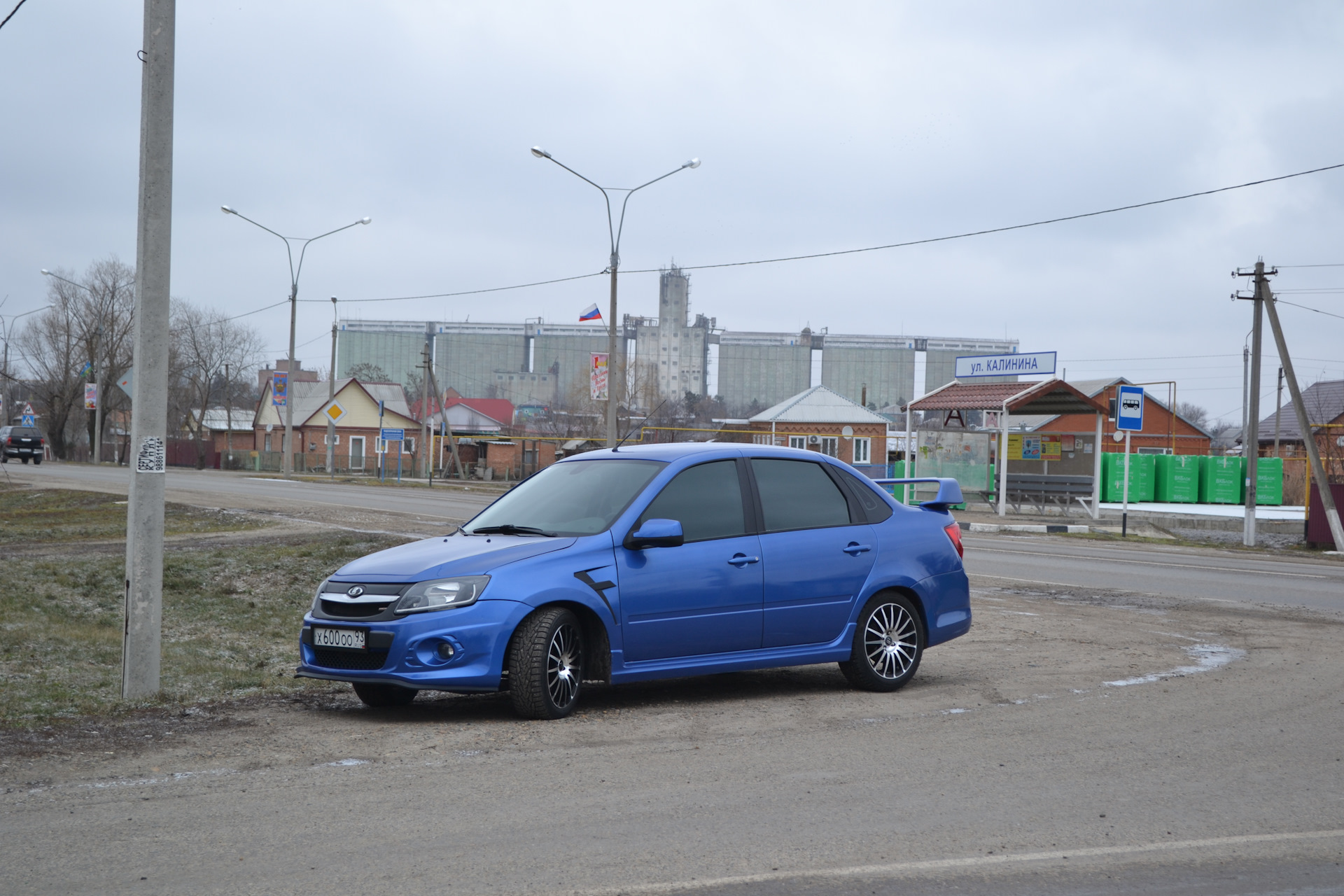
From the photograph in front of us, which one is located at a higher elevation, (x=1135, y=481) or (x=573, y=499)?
(x=1135, y=481)

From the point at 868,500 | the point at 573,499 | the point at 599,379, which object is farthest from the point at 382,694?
the point at 599,379

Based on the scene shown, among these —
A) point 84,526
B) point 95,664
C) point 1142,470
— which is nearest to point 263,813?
point 95,664

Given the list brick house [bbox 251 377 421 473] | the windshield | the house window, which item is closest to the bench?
the windshield

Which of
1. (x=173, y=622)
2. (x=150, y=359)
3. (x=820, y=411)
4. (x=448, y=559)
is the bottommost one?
(x=173, y=622)

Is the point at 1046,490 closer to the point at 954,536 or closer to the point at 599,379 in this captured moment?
the point at 599,379

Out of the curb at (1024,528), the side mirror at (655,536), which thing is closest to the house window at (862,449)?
the curb at (1024,528)

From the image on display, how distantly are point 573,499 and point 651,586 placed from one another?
2.88 feet

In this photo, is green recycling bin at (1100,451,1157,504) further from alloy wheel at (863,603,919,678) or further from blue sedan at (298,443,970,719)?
alloy wheel at (863,603,919,678)

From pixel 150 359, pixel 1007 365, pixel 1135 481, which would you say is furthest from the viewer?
pixel 1135 481

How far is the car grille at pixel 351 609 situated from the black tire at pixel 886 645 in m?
3.12

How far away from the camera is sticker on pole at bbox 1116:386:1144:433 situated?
32062 millimetres

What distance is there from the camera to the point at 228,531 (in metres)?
22.9

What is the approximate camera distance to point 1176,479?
43219 millimetres

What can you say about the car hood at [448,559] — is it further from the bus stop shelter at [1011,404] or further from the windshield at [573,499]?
the bus stop shelter at [1011,404]
